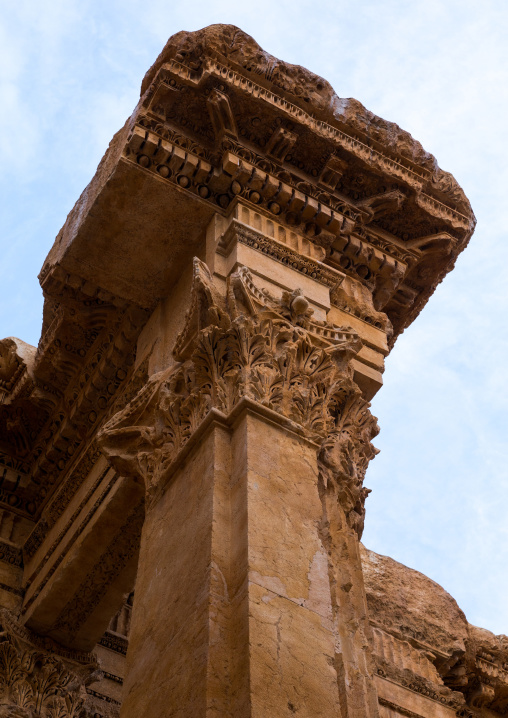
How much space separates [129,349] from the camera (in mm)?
8570

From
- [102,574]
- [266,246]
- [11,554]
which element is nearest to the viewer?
[266,246]

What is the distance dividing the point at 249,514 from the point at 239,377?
42.7 inches

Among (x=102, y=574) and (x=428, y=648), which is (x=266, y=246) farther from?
(x=428, y=648)

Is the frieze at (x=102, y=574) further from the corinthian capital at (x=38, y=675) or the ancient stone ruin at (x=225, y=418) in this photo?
the corinthian capital at (x=38, y=675)

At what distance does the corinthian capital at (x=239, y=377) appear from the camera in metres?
6.00

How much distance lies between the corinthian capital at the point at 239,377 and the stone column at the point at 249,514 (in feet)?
0.03

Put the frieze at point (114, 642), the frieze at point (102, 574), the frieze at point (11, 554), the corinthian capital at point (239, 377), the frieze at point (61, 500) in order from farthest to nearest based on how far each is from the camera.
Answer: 1. the frieze at point (11, 554)
2. the frieze at point (114, 642)
3. the frieze at point (61, 500)
4. the frieze at point (102, 574)
5. the corinthian capital at point (239, 377)

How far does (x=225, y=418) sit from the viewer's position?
5762mm

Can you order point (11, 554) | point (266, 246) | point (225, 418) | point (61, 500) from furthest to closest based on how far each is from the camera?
point (11, 554) < point (61, 500) < point (266, 246) < point (225, 418)

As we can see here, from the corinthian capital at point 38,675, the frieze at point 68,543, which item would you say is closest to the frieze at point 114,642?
the corinthian capital at point 38,675

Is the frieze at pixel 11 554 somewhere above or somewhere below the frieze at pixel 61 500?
below

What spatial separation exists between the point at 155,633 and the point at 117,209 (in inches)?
143

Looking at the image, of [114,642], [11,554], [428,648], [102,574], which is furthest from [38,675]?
[428,648]

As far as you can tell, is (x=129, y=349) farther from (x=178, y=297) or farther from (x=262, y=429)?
(x=262, y=429)
